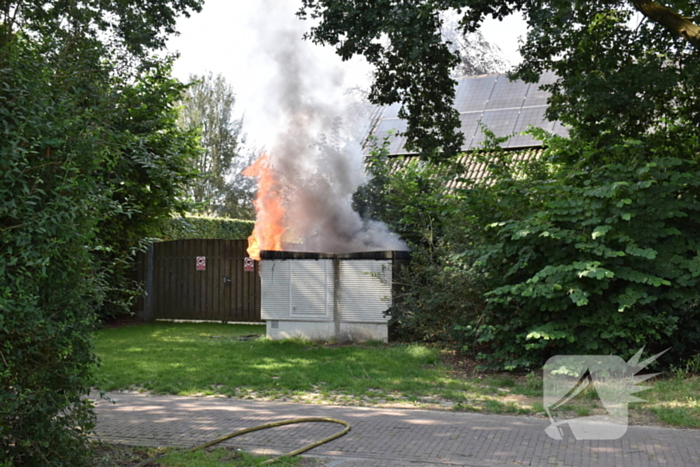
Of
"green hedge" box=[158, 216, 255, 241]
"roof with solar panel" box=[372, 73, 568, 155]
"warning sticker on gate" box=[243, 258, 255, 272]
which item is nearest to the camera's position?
"warning sticker on gate" box=[243, 258, 255, 272]

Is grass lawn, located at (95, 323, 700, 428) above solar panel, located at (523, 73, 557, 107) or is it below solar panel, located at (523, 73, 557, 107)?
below

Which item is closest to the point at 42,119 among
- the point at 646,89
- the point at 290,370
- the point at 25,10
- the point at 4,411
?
the point at 4,411

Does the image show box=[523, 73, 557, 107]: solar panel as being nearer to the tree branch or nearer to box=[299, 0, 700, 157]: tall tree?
box=[299, 0, 700, 157]: tall tree

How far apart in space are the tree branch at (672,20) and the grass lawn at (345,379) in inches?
183

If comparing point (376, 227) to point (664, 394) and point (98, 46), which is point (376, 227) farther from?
point (98, 46)

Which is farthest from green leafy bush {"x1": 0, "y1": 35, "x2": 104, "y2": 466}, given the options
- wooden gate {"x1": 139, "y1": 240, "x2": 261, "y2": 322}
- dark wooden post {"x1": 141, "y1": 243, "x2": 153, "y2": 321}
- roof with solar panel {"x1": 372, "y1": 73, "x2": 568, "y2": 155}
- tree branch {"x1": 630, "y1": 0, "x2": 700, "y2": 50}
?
roof with solar panel {"x1": 372, "y1": 73, "x2": 568, "y2": 155}

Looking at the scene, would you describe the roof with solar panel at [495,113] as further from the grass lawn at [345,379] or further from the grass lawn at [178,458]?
the grass lawn at [178,458]

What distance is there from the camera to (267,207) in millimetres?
13352

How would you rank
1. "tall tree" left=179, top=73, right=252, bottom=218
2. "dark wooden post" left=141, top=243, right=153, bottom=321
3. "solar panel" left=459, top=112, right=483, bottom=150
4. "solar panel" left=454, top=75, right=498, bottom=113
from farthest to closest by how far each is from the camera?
1. "tall tree" left=179, top=73, right=252, bottom=218
2. "solar panel" left=454, top=75, right=498, bottom=113
3. "solar panel" left=459, top=112, right=483, bottom=150
4. "dark wooden post" left=141, top=243, right=153, bottom=321

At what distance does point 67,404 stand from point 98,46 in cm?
299

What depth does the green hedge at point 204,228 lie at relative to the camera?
64.2 ft

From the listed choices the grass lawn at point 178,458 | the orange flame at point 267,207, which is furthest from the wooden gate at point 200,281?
the grass lawn at point 178,458

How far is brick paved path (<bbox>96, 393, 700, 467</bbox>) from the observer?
17.5ft

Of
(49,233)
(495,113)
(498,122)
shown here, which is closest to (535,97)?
(495,113)
